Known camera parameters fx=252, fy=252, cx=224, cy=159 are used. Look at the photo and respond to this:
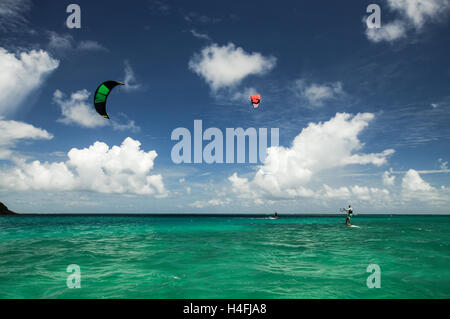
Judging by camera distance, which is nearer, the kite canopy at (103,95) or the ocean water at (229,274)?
the ocean water at (229,274)

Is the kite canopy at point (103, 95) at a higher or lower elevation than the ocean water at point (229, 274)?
higher

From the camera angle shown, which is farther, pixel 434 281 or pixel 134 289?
pixel 434 281

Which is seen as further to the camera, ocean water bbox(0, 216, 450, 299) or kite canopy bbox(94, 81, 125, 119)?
kite canopy bbox(94, 81, 125, 119)

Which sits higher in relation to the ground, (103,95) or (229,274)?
(103,95)

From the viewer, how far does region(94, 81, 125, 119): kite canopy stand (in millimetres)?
14750

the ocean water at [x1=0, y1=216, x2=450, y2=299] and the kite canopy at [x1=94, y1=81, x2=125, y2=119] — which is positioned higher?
the kite canopy at [x1=94, y1=81, x2=125, y2=119]

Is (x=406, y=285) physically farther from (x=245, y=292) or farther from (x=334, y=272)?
(x=245, y=292)

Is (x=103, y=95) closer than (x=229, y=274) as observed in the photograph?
No

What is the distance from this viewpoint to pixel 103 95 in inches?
607

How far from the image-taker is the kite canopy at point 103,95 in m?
14.8
